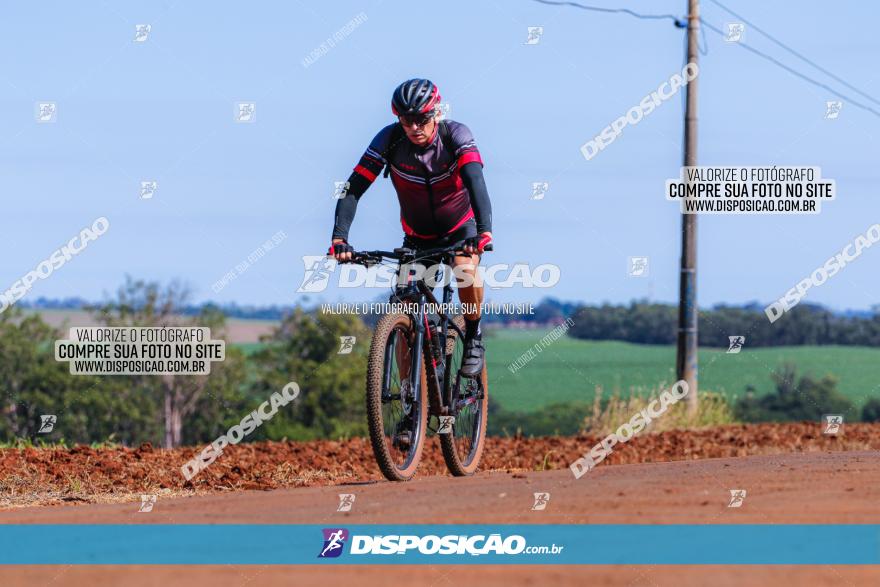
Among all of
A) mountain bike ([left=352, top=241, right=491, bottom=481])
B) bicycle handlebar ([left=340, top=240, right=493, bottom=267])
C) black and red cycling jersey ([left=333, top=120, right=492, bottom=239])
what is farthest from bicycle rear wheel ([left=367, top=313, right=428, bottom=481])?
black and red cycling jersey ([left=333, top=120, right=492, bottom=239])

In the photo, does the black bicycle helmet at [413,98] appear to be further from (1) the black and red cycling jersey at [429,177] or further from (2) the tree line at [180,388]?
(2) the tree line at [180,388]

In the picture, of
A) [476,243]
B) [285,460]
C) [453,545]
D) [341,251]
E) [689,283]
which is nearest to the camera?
[453,545]

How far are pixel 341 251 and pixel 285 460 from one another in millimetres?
3834

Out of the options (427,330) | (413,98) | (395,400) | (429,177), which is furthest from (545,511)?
(413,98)

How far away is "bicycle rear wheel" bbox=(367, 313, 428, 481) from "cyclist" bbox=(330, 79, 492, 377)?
67 centimetres

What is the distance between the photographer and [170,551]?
6.52m

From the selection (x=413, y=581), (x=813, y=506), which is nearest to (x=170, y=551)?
(x=413, y=581)

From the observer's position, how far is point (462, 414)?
10828mm

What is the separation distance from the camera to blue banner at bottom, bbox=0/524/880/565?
6.28 m

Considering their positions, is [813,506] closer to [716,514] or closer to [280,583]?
[716,514]

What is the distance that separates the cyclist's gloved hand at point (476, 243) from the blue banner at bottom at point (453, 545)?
283 cm

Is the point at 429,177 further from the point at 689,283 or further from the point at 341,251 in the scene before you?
the point at 689,283

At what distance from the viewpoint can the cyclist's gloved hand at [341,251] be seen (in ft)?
29.4

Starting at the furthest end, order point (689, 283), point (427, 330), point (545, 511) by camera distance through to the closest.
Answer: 1. point (689, 283)
2. point (427, 330)
3. point (545, 511)
